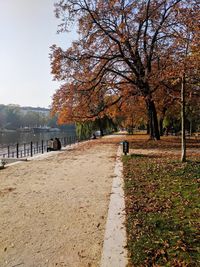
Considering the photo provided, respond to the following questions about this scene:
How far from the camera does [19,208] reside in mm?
6621

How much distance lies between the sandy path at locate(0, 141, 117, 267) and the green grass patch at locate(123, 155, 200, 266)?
1.96 ft

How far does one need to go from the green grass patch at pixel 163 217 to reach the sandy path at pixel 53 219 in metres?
0.60

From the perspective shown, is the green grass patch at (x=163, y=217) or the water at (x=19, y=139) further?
the water at (x=19, y=139)

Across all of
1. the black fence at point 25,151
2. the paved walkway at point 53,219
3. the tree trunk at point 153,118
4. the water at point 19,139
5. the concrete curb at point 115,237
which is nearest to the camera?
the concrete curb at point 115,237

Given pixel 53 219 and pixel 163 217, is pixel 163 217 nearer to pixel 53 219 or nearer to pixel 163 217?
pixel 163 217

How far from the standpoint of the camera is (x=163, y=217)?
5.53 m

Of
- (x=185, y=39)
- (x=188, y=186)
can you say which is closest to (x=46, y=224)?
(x=188, y=186)

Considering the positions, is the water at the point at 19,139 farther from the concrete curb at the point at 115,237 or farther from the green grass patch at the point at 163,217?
the concrete curb at the point at 115,237

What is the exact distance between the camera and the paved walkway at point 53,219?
4.27 meters

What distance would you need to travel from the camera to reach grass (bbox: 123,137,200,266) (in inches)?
159

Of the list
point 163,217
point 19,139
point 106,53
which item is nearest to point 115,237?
point 163,217

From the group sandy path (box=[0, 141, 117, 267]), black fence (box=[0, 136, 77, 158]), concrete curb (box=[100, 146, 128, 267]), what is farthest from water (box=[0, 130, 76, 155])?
concrete curb (box=[100, 146, 128, 267])

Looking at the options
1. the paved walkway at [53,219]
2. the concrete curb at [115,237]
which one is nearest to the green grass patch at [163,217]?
the concrete curb at [115,237]

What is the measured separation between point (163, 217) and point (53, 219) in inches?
82.6
